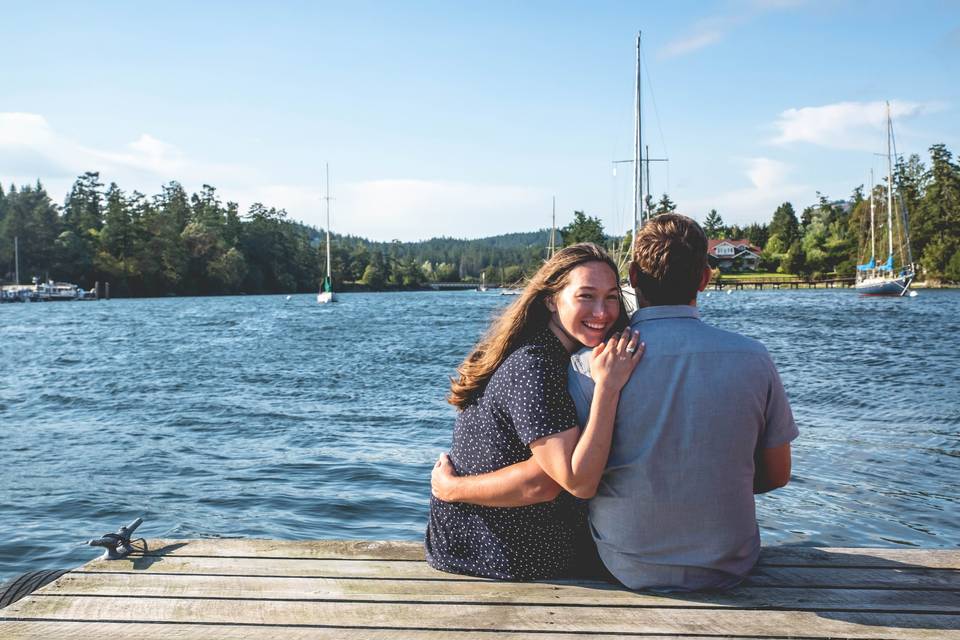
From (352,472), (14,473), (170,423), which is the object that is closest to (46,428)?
(170,423)

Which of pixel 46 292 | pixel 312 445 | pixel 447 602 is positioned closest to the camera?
pixel 447 602

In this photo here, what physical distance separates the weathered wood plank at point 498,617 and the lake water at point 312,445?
2.29 ft

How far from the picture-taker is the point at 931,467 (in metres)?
8.90

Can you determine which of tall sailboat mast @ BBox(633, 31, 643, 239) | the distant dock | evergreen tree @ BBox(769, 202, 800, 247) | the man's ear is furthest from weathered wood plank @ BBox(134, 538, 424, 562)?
evergreen tree @ BBox(769, 202, 800, 247)

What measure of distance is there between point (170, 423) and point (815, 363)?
14.7 meters

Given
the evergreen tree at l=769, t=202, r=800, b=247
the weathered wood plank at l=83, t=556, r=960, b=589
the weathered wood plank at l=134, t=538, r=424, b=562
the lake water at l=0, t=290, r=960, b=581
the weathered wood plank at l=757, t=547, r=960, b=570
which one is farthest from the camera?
the evergreen tree at l=769, t=202, r=800, b=247

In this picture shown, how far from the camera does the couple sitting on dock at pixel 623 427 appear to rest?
7.81ft

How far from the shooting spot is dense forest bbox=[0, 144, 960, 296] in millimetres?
79938

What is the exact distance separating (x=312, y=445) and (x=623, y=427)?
8804 millimetres

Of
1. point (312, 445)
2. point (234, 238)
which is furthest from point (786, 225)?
point (312, 445)

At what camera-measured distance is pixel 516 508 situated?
9.03 feet

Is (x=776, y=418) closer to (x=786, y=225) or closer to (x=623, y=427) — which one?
(x=623, y=427)

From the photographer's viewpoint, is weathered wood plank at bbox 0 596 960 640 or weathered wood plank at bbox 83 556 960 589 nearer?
weathered wood plank at bbox 0 596 960 640

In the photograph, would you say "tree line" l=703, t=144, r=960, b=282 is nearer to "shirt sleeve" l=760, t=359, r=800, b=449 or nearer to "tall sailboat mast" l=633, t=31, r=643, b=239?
"tall sailboat mast" l=633, t=31, r=643, b=239
